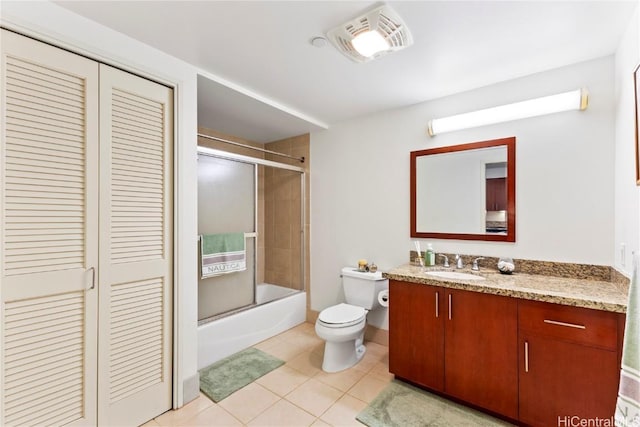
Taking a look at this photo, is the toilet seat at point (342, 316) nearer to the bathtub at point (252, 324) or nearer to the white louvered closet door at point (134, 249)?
the bathtub at point (252, 324)

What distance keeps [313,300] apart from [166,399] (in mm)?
1657

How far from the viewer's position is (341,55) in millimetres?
1713

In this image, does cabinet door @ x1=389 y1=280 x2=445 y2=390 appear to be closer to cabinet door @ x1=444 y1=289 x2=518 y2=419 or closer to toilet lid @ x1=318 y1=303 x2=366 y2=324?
cabinet door @ x1=444 y1=289 x2=518 y2=419

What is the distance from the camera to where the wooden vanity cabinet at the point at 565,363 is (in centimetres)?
133

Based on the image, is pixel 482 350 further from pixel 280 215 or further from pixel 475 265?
pixel 280 215

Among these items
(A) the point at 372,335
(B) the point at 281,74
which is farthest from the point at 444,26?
(A) the point at 372,335

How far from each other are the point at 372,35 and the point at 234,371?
2413mm

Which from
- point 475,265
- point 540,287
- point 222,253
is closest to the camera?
point 540,287

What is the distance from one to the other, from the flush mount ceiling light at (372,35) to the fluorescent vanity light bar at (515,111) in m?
0.84

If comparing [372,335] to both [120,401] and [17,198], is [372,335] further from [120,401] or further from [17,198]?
[17,198]

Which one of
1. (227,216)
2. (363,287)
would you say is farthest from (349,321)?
(227,216)

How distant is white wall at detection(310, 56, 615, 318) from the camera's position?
1.76 meters

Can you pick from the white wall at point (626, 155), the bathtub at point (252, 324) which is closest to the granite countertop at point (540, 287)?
the white wall at point (626, 155)

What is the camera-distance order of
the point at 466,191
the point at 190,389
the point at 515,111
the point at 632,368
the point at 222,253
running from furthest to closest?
the point at 222,253, the point at 466,191, the point at 515,111, the point at 190,389, the point at 632,368
